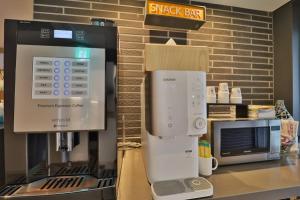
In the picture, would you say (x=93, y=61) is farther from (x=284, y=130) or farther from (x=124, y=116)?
(x=284, y=130)

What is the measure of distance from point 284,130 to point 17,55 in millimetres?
1417

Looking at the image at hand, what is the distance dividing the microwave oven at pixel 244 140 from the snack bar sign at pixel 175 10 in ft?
2.33

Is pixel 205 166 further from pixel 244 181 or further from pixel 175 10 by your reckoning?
pixel 175 10

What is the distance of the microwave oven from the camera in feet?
3.10

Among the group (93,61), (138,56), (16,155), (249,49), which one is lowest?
(16,155)

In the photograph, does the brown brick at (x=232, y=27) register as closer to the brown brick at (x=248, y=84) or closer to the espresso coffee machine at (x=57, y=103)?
the brown brick at (x=248, y=84)

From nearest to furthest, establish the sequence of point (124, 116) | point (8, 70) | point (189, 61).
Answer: point (8, 70), point (189, 61), point (124, 116)

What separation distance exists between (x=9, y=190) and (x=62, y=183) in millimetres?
159

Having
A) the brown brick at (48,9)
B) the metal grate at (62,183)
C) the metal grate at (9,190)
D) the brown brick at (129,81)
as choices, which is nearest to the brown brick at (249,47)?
the brown brick at (129,81)

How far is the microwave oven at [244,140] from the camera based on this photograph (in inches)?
37.3

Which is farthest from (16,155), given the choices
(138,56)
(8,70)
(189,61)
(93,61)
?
(138,56)

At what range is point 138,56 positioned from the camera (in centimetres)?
140

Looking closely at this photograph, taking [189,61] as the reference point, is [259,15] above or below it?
above

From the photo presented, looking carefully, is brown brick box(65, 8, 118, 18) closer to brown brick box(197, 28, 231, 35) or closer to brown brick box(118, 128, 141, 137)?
brown brick box(197, 28, 231, 35)
